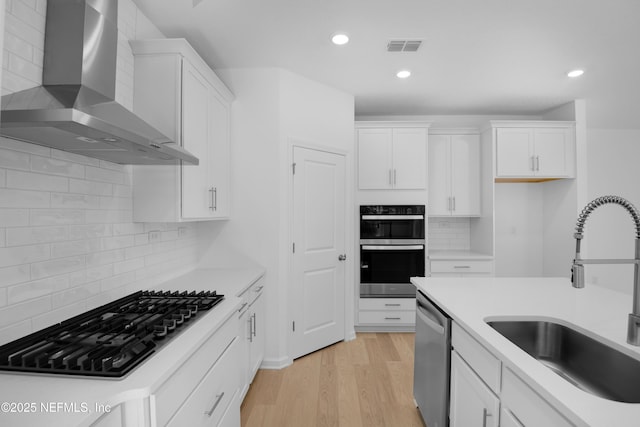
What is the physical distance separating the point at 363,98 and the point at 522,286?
268 cm

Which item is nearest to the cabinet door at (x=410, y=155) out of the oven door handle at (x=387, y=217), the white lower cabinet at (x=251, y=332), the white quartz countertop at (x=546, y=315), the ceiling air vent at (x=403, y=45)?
the oven door handle at (x=387, y=217)

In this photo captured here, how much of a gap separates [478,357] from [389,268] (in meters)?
2.45

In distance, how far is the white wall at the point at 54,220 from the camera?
50.9 inches

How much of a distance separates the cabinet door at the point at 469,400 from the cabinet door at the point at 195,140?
183 cm

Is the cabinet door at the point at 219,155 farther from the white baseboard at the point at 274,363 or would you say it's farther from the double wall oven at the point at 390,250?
the double wall oven at the point at 390,250

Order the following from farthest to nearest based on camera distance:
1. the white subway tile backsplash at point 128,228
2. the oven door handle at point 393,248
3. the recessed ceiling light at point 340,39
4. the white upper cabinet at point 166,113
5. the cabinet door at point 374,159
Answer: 1. the cabinet door at point 374,159
2. the oven door handle at point 393,248
3. the recessed ceiling light at point 340,39
4. the white upper cabinet at point 166,113
5. the white subway tile backsplash at point 128,228

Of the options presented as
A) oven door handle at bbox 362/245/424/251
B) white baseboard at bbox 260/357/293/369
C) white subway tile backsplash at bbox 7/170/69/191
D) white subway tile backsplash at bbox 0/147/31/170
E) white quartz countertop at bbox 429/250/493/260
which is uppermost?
white subway tile backsplash at bbox 0/147/31/170

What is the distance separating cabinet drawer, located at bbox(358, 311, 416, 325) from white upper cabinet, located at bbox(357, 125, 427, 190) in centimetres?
150

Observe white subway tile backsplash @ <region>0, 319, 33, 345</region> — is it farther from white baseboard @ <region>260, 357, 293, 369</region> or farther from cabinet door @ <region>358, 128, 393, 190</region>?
cabinet door @ <region>358, 128, 393, 190</region>

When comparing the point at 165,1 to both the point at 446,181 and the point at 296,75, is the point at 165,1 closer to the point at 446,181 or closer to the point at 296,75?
the point at 296,75

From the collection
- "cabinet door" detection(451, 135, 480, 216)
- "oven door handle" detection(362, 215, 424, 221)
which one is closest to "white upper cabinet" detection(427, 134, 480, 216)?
"cabinet door" detection(451, 135, 480, 216)

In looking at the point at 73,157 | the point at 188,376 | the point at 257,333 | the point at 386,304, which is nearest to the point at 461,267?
the point at 386,304

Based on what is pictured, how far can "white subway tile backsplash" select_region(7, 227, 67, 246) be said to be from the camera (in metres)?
1.30

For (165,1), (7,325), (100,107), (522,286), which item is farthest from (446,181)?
(7,325)
